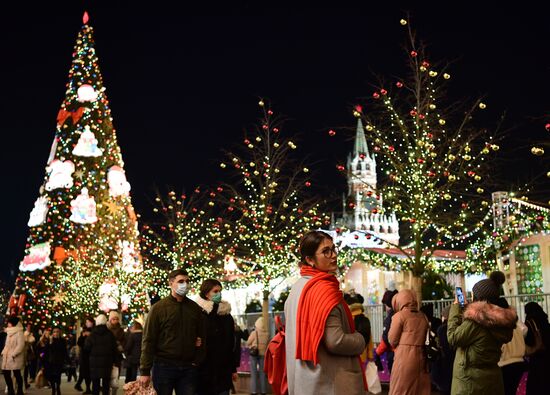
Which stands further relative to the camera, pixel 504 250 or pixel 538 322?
pixel 504 250

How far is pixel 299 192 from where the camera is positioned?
2881cm

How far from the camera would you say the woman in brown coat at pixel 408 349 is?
919 centimetres

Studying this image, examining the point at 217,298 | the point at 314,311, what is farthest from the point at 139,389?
the point at 314,311

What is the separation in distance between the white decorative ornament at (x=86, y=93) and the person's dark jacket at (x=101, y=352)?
3081 centimetres

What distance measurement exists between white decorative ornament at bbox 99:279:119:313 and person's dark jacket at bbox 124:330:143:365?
79.8ft

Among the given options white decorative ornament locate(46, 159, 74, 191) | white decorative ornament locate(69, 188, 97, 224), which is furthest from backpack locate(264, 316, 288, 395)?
white decorative ornament locate(46, 159, 74, 191)

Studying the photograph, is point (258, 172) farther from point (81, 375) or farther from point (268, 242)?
point (81, 375)

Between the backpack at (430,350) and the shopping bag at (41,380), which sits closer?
the backpack at (430,350)

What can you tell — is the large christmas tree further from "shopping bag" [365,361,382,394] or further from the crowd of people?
"shopping bag" [365,361,382,394]

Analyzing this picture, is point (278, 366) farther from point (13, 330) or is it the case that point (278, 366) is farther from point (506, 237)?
point (506, 237)

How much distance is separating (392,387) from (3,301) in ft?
330

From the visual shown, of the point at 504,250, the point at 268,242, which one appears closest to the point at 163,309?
the point at 268,242

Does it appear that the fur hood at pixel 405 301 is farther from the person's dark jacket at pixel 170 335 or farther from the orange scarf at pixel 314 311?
the orange scarf at pixel 314 311

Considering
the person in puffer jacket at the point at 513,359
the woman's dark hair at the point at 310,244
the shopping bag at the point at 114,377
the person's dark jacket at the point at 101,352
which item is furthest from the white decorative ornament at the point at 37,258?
the woman's dark hair at the point at 310,244
